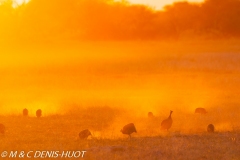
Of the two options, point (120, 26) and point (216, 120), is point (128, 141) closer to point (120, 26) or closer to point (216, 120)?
point (216, 120)

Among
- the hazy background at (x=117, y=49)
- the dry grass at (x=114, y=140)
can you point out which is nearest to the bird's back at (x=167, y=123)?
the dry grass at (x=114, y=140)

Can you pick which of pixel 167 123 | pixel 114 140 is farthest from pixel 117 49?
pixel 114 140

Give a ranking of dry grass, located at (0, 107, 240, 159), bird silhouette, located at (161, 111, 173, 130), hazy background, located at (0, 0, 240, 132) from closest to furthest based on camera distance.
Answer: dry grass, located at (0, 107, 240, 159), bird silhouette, located at (161, 111, 173, 130), hazy background, located at (0, 0, 240, 132)

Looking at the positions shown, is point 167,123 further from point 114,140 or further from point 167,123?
point 114,140

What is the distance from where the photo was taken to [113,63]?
37.3 meters

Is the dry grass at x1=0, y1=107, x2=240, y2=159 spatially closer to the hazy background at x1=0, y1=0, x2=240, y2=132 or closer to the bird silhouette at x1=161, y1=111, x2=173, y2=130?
the bird silhouette at x1=161, y1=111, x2=173, y2=130

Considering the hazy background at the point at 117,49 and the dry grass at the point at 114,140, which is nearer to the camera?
the dry grass at the point at 114,140

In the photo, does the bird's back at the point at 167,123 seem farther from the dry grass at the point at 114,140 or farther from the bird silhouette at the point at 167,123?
the dry grass at the point at 114,140

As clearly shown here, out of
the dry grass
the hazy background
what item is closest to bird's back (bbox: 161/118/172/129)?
the dry grass

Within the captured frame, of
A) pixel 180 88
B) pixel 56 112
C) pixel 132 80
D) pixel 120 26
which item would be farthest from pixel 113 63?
pixel 56 112

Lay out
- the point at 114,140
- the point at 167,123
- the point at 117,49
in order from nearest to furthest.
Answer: the point at 114,140 < the point at 167,123 < the point at 117,49

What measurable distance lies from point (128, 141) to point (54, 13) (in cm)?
3082

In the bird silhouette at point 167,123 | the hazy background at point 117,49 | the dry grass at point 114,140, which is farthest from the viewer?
the hazy background at point 117,49

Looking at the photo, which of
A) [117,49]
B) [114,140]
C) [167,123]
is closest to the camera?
[114,140]
